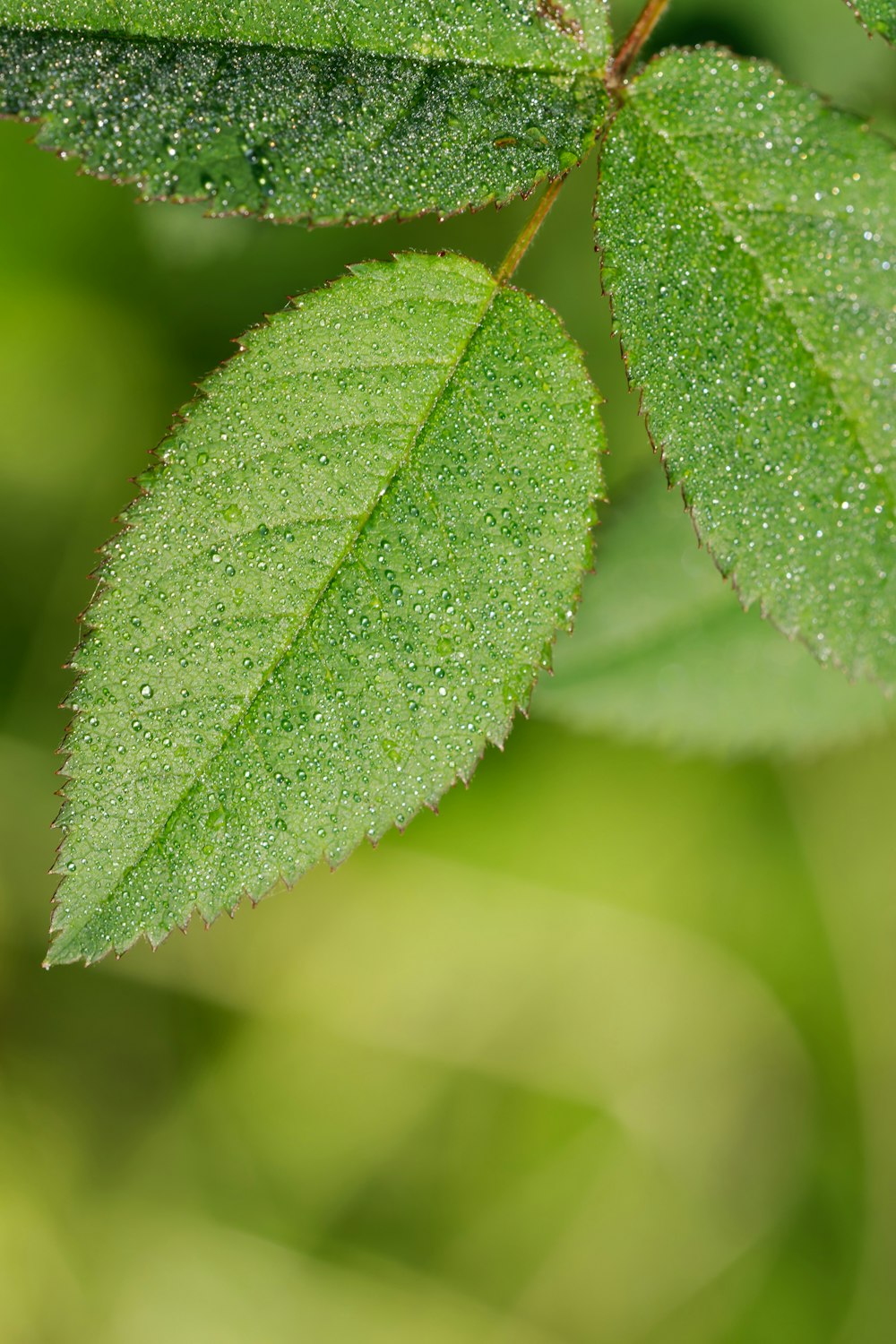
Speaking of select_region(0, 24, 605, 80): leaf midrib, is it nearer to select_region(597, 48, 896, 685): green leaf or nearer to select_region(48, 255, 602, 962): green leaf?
select_region(597, 48, 896, 685): green leaf

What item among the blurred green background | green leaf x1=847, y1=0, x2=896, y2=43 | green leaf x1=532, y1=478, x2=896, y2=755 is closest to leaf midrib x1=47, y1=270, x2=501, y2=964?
green leaf x1=847, y1=0, x2=896, y2=43

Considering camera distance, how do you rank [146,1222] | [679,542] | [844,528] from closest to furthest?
1. [844,528]
2. [679,542]
3. [146,1222]

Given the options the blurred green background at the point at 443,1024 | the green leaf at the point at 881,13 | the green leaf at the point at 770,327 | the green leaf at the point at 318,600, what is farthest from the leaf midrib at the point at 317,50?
the blurred green background at the point at 443,1024

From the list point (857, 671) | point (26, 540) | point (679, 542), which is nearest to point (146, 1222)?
point (26, 540)

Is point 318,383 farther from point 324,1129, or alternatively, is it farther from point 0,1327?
point 0,1327

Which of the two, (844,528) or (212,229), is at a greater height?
(844,528)

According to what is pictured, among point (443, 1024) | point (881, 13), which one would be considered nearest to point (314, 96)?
point (881, 13)

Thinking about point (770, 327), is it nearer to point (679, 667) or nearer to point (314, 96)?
point (314, 96)
